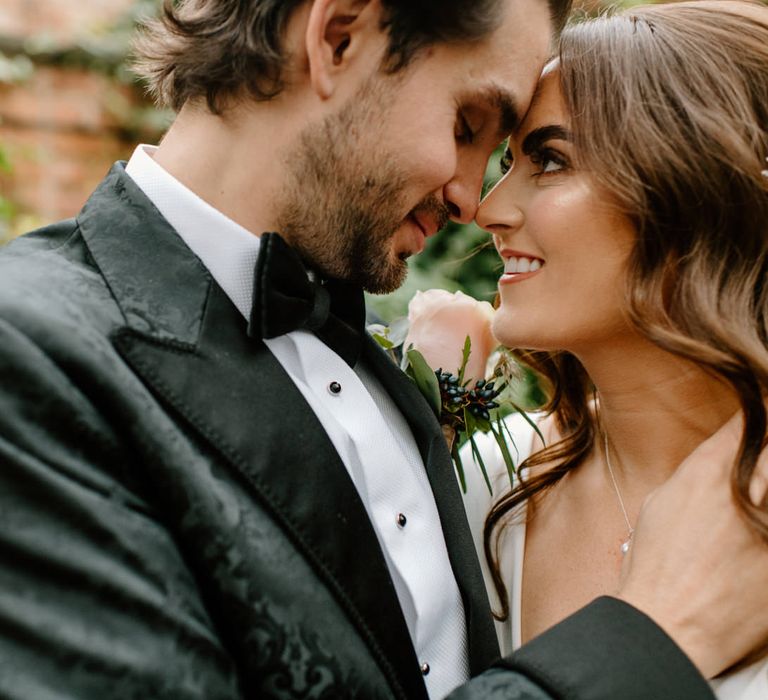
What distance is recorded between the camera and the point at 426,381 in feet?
7.39

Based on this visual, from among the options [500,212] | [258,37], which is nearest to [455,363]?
[500,212]

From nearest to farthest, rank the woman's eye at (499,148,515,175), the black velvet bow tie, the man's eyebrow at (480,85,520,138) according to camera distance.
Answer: the black velvet bow tie, the man's eyebrow at (480,85,520,138), the woman's eye at (499,148,515,175)

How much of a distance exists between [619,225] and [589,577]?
3.05 ft

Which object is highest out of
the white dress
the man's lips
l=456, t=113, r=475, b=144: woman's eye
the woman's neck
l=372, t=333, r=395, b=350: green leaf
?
l=456, t=113, r=475, b=144: woman's eye

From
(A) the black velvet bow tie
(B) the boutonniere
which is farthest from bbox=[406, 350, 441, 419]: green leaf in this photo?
(A) the black velvet bow tie

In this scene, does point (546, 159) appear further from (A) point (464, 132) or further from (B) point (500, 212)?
(A) point (464, 132)

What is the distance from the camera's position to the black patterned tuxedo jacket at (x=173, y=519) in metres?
1.24

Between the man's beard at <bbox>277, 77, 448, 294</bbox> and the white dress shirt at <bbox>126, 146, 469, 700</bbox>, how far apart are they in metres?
0.16

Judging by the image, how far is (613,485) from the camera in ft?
8.11

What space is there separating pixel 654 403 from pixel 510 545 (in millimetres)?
569

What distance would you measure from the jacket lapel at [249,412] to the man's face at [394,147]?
1.16ft

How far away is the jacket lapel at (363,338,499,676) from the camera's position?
6.32ft

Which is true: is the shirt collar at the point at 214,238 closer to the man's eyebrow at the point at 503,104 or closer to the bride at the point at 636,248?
the man's eyebrow at the point at 503,104

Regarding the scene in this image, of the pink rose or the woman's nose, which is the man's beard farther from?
the pink rose
